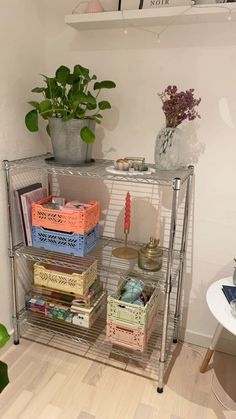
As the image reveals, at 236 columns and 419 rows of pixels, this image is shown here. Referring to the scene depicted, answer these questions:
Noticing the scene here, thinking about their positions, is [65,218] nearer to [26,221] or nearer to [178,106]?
[26,221]

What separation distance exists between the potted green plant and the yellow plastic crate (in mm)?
574

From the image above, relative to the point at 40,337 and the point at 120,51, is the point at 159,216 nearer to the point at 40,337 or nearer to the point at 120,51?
the point at 120,51

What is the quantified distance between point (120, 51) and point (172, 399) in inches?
66.8

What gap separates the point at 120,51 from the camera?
1.65 meters

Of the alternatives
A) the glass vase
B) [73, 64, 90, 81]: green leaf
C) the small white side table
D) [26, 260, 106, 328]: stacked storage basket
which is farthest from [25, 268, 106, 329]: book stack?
[73, 64, 90, 81]: green leaf

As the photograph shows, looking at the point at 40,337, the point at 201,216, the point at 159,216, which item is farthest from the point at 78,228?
the point at 40,337

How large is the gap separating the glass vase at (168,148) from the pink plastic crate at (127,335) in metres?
0.78

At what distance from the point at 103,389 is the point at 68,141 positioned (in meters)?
1.19

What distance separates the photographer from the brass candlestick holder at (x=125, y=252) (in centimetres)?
172

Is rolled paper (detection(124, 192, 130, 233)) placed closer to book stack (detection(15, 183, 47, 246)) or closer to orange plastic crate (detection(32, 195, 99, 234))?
orange plastic crate (detection(32, 195, 99, 234))

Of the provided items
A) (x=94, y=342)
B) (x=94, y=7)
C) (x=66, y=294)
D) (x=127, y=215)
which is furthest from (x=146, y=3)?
(x=94, y=342)

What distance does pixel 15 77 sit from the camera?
62.4 inches

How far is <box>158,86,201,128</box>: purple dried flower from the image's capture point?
141 cm

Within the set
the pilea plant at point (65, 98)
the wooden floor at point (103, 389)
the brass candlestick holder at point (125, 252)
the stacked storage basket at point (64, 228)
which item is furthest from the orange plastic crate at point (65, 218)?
the wooden floor at point (103, 389)
